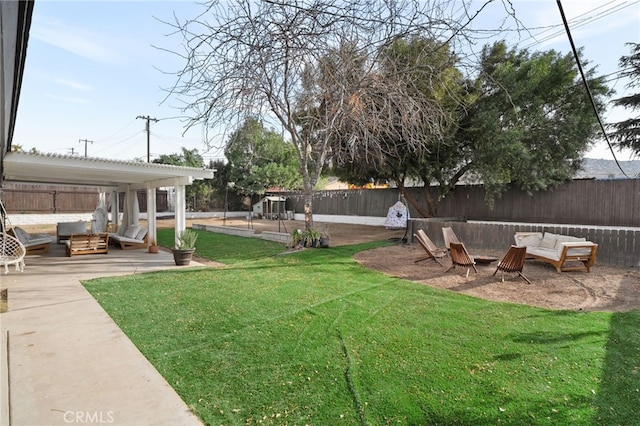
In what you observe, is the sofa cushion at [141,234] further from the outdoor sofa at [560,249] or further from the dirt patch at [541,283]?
the outdoor sofa at [560,249]

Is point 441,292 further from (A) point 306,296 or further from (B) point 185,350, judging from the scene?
(B) point 185,350

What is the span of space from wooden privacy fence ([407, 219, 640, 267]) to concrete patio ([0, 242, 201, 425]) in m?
9.98

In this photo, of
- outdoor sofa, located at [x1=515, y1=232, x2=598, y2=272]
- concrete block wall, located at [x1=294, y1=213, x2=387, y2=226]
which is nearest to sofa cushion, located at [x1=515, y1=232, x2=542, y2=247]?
outdoor sofa, located at [x1=515, y1=232, x2=598, y2=272]

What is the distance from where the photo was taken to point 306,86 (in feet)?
24.4

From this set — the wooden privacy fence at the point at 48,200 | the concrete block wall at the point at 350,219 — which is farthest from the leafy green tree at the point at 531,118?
the wooden privacy fence at the point at 48,200

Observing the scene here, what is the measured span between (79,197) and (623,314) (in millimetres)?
Answer: 27368

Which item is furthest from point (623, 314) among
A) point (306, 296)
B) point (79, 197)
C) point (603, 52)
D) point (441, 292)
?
point (79, 197)

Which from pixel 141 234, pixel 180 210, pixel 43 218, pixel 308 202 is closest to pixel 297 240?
pixel 308 202

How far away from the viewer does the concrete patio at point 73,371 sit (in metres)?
2.54

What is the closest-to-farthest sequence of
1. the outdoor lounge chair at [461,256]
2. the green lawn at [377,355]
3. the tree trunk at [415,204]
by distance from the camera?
the green lawn at [377,355]
the outdoor lounge chair at [461,256]
the tree trunk at [415,204]

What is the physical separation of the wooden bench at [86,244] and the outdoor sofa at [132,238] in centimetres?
91

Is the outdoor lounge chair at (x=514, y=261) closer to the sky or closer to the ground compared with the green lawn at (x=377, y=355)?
closer to the sky

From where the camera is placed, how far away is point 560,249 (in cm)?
772

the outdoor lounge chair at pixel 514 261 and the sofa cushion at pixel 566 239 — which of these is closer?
the outdoor lounge chair at pixel 514 261
